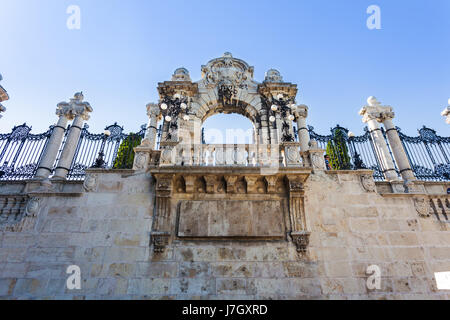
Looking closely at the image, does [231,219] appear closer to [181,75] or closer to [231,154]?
[231,154]

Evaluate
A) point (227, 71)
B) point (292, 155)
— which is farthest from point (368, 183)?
point (227, 71)

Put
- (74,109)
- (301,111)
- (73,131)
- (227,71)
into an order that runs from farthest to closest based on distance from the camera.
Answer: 1. (227,71)
2. (301,111)
3. (74,109)
4. (73,131)

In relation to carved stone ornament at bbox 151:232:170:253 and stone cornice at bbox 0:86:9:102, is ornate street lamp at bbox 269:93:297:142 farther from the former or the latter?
stone cornice at bbox 0:86:9:102

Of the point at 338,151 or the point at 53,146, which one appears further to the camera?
the point at 338,151

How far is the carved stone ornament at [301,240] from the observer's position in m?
6.66

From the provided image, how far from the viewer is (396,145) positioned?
30.5 ft

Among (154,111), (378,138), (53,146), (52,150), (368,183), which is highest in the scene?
(154,111)

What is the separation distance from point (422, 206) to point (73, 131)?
11.4m

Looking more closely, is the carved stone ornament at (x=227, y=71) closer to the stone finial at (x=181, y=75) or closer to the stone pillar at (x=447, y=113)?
the stone finial at (x=181, y=75)

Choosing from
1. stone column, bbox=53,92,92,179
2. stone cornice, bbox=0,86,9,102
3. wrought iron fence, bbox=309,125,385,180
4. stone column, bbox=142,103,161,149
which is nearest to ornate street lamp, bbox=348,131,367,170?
wrought iron fence, bbox=309,125,385,180

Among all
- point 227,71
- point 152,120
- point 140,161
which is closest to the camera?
point 140,161

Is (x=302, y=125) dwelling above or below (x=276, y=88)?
below

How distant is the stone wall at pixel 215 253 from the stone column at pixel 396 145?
1.32 m
